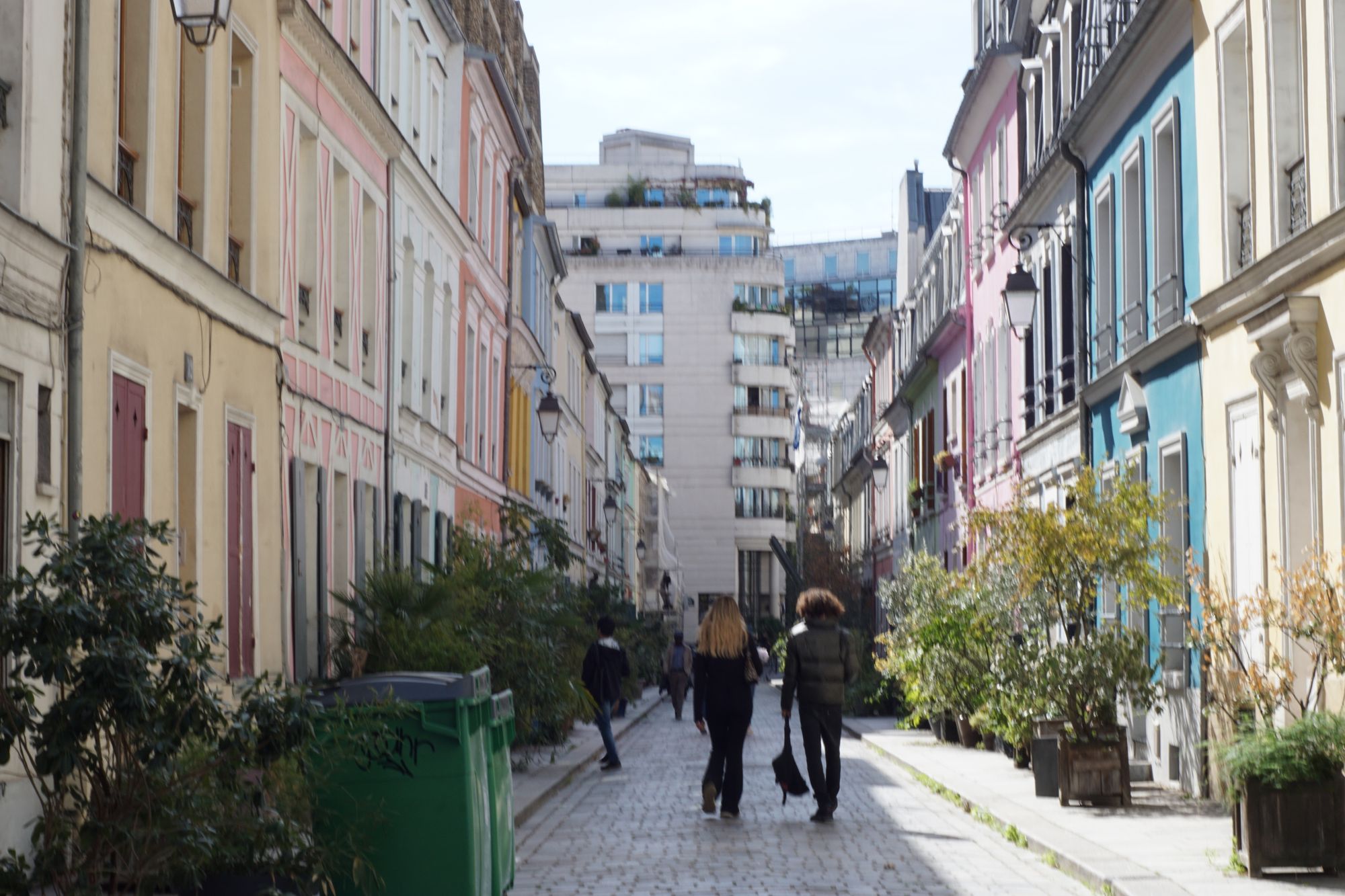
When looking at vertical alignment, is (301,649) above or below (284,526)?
below

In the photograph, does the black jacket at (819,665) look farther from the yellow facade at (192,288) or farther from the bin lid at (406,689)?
the bin lid at (406,689)

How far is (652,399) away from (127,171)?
75.3 m

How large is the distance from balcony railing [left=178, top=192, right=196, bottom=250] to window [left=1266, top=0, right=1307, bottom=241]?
8426 millimetres

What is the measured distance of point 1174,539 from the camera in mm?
18594

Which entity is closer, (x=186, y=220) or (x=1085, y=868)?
(x=1085, y=868)

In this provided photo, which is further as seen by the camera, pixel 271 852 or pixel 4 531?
pixel 4 531

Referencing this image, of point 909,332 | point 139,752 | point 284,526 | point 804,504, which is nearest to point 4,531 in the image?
point 139,752

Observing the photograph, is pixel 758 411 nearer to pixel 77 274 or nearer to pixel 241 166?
pixel 241 166

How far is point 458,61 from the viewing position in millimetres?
28812

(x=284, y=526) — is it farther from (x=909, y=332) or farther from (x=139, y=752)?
(x=909, y=332)

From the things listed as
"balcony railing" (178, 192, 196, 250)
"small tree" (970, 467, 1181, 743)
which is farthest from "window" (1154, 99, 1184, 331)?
"balcony railing" (178, 192, 196, 250)

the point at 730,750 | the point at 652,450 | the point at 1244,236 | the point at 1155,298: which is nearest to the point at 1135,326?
the point at 1155,298

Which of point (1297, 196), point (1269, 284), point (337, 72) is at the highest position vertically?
point (337, 72)

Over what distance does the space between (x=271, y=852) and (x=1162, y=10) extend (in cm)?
1276
